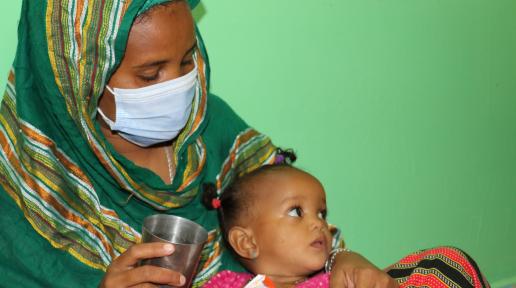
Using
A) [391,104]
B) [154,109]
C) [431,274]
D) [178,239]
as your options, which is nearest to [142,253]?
[178,239]

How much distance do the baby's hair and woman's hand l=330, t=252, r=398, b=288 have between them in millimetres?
308

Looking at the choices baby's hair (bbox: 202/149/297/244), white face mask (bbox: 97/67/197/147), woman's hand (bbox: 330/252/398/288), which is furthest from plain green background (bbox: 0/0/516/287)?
woman's hand (bbox: 330/252/398/288)

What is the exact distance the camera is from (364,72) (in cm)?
286

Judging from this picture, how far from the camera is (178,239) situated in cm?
185

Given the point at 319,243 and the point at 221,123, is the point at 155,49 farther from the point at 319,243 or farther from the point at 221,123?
the point at 319,243

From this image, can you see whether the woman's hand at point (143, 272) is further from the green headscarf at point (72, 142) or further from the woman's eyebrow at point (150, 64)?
the woman's eyebrow at point (150, 64)

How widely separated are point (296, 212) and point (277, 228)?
8cm

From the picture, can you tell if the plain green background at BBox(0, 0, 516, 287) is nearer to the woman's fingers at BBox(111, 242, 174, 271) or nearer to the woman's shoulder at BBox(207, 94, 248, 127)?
the woman's shoulder at BBox(207, 94, 248, 127)

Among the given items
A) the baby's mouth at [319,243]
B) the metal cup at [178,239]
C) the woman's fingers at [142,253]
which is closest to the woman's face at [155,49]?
the metal cup at [178,239]

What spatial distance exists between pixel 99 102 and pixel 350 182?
3.97ft

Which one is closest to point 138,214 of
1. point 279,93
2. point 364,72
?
point 279,93

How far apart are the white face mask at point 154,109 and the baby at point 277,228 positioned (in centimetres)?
30

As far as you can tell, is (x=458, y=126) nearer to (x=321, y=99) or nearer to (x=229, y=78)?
(x=321, y=99)

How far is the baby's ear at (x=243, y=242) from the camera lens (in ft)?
7.14
